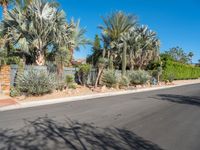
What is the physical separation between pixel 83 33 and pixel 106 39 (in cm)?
832

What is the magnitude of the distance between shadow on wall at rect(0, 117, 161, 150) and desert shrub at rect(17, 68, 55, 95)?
8569 millimetres

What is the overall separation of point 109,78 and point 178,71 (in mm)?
27369

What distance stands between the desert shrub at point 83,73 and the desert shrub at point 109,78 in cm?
168

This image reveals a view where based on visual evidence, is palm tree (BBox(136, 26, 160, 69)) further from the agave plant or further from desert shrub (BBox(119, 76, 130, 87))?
the agave plant

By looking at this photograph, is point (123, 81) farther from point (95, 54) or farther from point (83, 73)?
point (95, 54)

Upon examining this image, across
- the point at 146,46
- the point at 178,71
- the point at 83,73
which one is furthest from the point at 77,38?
the point at 178,71

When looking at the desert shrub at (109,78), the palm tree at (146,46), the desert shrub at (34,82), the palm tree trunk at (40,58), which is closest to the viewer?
the desert shrub at (34,82)

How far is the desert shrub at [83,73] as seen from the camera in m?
25.4

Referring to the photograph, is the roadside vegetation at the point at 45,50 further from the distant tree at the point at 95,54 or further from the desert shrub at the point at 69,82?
the distant tree at the point at 95,54

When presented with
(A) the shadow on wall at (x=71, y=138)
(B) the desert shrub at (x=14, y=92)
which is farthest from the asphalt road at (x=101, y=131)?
(B) the desert shrub at (x=14, y=92)

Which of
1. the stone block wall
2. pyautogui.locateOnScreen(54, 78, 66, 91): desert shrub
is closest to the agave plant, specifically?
pyautogui.locateOnScreen(54, 78, 66, 91): desert shrub

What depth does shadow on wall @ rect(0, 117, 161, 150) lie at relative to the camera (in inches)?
253

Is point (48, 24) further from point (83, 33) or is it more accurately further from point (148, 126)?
point (148, 126)

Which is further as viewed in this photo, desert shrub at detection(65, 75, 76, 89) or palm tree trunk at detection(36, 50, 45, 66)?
palm tree trunk at detection(36, 50, 45, 66)
